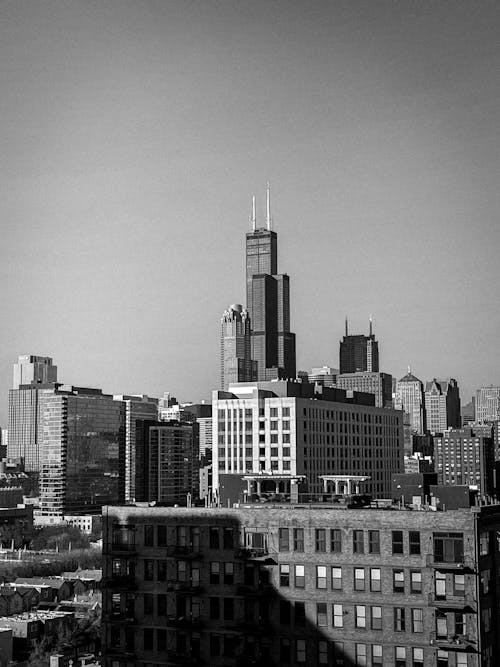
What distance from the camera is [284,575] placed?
182ft

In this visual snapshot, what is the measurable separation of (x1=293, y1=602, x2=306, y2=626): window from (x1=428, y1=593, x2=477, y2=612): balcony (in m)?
6.58

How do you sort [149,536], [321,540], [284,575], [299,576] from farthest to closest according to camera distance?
[149,536] → [284,575] → [299,576] → [321,540]

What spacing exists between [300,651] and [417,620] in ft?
20.5

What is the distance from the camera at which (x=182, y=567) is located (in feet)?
187

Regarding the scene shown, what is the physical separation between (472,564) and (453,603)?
2.12 m

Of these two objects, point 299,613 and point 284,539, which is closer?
point 299,613

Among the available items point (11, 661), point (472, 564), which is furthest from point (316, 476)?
point (472, 564)

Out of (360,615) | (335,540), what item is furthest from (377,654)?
(335,540)

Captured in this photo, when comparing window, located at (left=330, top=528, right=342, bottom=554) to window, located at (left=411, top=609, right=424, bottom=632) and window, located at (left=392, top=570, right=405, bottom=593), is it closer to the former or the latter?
window, located at (left=392, top=570, right=405, bottom=593)

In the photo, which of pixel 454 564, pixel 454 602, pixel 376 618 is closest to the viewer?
pixel 454 602

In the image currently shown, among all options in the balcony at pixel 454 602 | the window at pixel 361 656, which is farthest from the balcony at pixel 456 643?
the window at pixel 361 656

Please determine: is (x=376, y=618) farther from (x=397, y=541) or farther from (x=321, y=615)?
(x=397, y=541)

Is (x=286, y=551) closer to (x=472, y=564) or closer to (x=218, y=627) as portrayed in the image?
(x=218, y=627)

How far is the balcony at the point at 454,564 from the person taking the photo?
51594 millimetres
